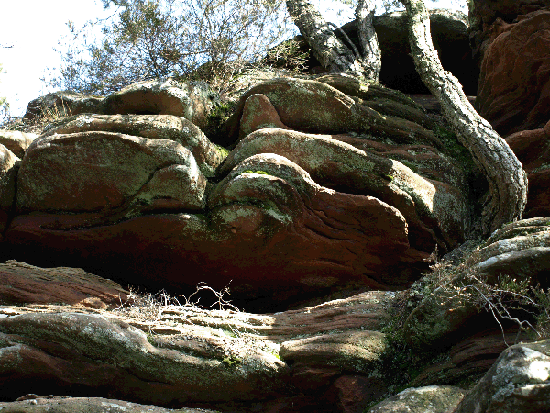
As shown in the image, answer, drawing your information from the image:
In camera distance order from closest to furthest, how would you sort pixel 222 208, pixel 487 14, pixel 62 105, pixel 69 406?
pixel 69 406 → pixel 222 208 → pixel 62 105 → pixel 487 14

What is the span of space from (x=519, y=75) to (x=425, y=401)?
7223mm

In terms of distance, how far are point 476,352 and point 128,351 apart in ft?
9.25

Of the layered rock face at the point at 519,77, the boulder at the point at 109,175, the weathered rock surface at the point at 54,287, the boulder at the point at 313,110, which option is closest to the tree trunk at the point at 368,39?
the layered rock face at the point at 519,77

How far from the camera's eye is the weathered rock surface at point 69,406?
3.60m

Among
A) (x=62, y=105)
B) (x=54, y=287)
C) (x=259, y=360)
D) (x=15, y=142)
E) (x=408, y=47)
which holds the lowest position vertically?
(x=259, y=360)

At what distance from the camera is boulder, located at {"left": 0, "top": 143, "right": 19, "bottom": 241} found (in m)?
6.65

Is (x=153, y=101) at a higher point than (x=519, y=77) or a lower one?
higher

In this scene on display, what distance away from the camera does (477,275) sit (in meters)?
4.20

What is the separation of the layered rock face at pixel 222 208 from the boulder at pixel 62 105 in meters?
0.64

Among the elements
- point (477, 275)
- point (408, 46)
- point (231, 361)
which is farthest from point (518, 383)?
point (408, 46)

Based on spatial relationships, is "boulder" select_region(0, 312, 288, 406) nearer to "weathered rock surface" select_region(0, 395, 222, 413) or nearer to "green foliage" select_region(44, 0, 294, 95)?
"weathered rock surface" select_region(0, 395, 222, 413)

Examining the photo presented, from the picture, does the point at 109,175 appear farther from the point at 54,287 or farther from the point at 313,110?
the point at 313,110

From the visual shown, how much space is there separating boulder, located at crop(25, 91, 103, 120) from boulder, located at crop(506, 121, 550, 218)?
21.4 ft

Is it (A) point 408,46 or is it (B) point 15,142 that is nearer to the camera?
(B) point 15,142
